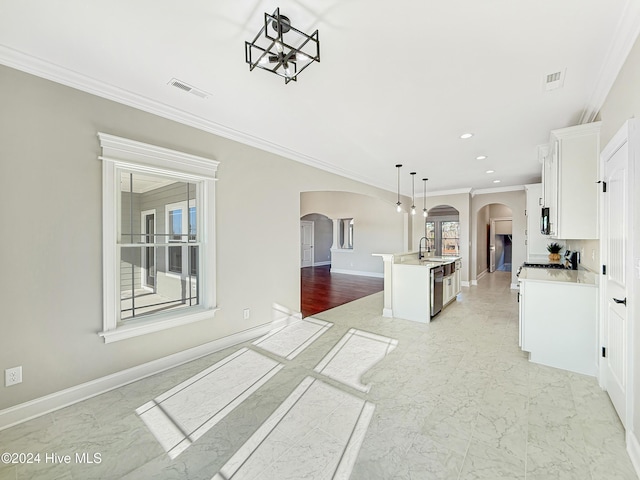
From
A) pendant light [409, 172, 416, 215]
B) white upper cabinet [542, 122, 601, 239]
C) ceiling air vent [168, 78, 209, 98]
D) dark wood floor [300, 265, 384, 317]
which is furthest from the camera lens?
pendant light [409, 172, 416, 215]

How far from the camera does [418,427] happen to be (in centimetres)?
202

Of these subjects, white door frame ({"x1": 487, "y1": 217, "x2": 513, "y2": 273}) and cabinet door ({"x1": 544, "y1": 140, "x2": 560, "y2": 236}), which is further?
white door frame ({"x1": 487, "y1": 217, "x2": 513, "y2": 273})

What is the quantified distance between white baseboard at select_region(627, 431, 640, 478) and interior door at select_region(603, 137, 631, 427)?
0.16m

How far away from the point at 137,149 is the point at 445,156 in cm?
444

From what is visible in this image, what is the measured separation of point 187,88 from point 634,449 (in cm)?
427

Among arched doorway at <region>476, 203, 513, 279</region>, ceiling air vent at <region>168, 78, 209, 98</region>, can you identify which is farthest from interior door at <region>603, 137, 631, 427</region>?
arched doorway at <region>476, 203, 513, 279</region>

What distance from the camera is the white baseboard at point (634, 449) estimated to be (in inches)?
63.6

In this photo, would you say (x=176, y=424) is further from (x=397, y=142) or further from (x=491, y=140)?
(x=491, y=140)

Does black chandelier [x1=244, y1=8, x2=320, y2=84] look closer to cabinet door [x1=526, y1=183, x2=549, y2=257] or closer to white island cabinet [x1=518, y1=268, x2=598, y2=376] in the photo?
white island cabinet [x1=518, y1=268, x2=598, y2=376]

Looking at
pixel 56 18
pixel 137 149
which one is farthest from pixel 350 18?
pixel 137 149

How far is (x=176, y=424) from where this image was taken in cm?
206

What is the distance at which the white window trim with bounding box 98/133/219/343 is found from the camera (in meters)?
2.50

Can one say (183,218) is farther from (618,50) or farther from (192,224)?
(618,50)

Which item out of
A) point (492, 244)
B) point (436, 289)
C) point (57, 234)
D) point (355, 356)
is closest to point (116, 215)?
point (57, 234)
